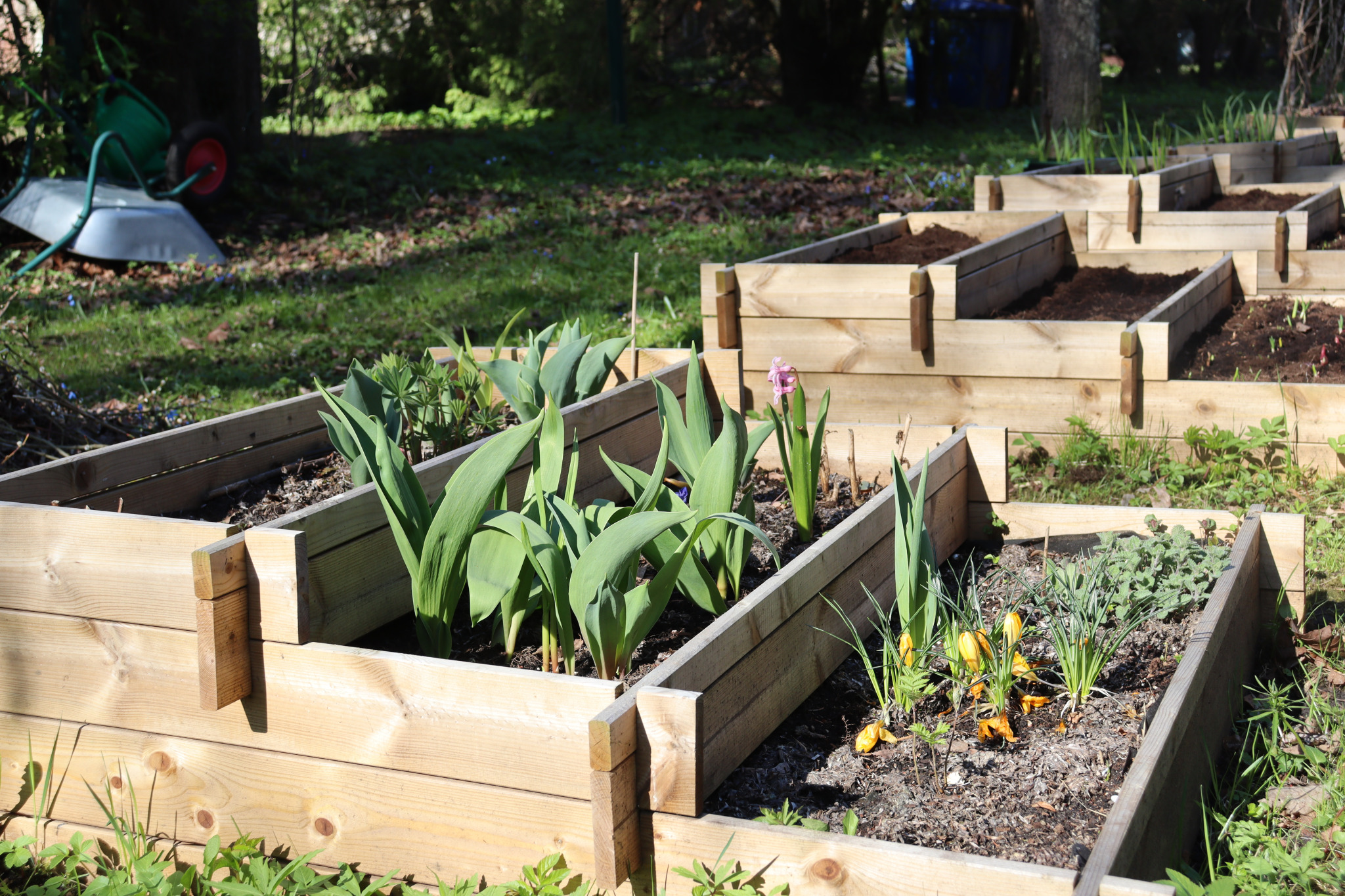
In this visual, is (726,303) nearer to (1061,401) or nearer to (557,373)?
(1061,401)

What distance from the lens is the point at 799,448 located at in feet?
9.68

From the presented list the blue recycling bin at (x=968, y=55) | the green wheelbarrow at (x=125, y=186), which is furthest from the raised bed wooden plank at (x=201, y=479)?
the blue recycling bin at (x=968, y=55)

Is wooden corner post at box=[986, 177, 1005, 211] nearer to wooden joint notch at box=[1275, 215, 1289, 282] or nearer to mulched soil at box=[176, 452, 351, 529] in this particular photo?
wooden joint notch at box=[1275, 215, 1289, 282]

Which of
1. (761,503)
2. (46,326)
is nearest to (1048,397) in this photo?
(761,503)

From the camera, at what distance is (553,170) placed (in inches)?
412

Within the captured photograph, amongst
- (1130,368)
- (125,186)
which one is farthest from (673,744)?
(125,186)

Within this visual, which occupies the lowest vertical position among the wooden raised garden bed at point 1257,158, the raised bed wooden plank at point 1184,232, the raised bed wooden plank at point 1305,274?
the raised bed wooden plank at point 1305,274

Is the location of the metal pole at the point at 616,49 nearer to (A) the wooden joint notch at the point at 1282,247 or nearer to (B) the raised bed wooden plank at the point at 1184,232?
(B) the raised bed wooden plank at the point at 1184,232

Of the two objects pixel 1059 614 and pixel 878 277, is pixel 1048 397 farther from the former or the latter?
pixel 1059 614

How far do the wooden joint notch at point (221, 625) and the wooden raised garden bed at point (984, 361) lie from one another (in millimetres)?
1974

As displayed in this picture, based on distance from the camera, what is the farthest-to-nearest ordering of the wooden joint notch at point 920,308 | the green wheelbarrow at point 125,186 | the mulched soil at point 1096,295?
1. the green wheelbarrow at point 125,186
2. the mulched soil at point 1096,295
3. the wooden joint notch at point 920,308

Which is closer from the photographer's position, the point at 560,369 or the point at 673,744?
the point at 673,744

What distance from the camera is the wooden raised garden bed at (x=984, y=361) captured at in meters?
3.86

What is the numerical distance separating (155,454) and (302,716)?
129 centimetres
